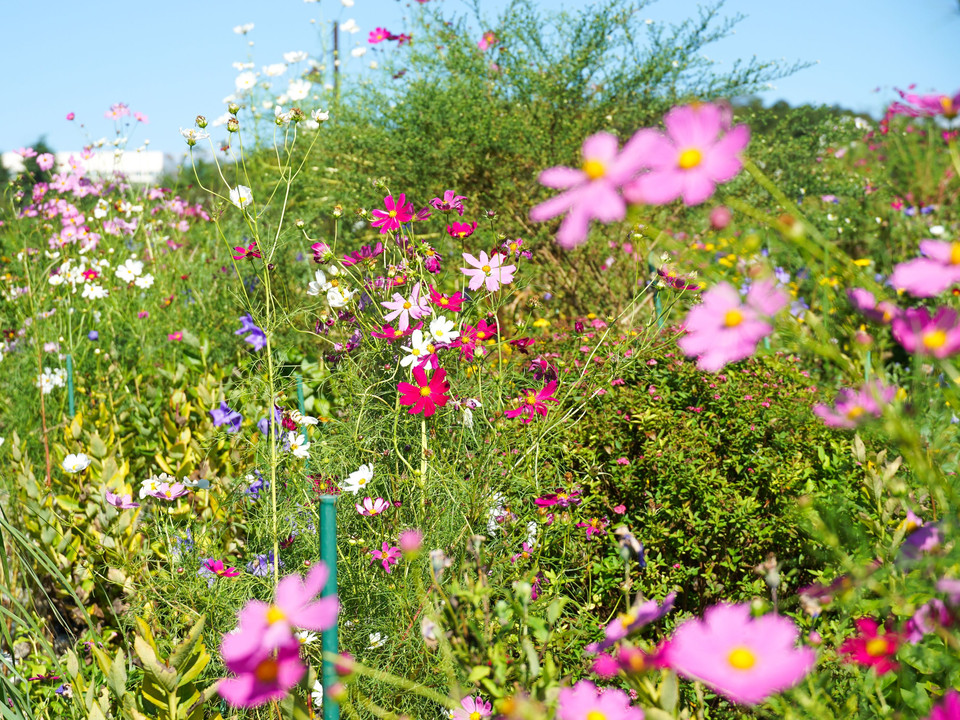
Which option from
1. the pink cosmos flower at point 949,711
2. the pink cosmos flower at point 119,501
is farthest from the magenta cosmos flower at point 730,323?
the pink cosmos flower at point 119,501

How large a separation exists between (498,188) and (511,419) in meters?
2.15

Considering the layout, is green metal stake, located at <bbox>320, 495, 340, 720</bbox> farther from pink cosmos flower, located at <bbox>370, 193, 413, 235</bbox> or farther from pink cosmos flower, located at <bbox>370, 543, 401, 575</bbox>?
pink cosmos flower, located at <bbox>370, 193, 413, 235</bbox>

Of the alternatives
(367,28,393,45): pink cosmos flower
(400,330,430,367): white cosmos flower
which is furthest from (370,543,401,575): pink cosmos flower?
(367,28,393,45): pink cosmos flower

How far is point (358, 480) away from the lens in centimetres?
143

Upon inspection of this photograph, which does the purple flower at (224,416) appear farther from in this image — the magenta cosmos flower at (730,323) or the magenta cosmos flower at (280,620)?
the magenta cosmos flower at (730,323)

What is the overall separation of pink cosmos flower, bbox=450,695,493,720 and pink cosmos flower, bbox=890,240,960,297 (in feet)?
2.26

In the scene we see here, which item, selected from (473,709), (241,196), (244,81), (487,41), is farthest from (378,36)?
(473,709)

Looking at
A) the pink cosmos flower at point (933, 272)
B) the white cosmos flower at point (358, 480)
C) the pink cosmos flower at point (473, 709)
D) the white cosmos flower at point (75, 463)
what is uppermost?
the white cosmos flower at point (75, 463)

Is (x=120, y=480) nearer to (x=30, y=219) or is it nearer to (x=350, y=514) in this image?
(x=350, y=514)

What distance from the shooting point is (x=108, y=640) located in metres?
1.92

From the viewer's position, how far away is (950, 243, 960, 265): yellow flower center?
1.86 feet

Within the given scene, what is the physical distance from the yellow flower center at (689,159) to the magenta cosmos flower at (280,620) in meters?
0.40

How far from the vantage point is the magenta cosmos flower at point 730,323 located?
1.71 ft

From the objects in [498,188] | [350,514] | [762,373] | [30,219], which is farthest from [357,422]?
[30,219]
